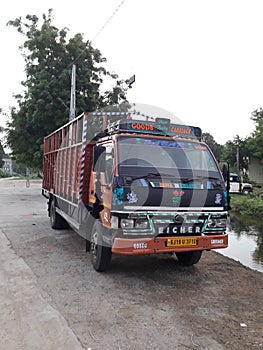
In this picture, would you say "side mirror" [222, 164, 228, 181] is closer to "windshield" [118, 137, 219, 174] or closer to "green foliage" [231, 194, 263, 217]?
"windshield" [118, 137, 219, 174]

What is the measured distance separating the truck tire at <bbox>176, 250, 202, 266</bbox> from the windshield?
61.6 inches

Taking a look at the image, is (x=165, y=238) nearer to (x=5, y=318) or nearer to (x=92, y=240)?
(x=92, y=240)

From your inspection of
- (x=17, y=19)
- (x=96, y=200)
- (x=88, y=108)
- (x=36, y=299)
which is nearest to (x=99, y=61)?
(x=88, y=108)

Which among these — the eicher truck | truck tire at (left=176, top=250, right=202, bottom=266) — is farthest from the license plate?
truck tire at (left=176, top=250, right=202, bottom=266)

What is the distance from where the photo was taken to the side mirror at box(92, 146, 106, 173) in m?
5.74

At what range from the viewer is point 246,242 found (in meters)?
9.84

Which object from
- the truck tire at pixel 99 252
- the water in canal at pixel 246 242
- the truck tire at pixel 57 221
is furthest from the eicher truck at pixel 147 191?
the truck tire at pixel 57 221

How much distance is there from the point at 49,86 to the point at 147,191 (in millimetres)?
14731

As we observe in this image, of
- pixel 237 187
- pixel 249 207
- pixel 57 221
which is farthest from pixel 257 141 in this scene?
pixel 57 221

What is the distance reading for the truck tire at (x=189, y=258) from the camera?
19.9 ft

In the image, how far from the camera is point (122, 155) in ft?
17.4

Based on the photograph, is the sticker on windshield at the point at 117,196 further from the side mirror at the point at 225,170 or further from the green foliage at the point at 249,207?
the green foliage at the point at 249,207

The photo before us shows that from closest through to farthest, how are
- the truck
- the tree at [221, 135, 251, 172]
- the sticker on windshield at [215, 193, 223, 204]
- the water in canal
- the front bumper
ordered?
the front bumper, the sticker on windshield at [215, 193, 223, 204], the water in canal, the truck, the tree at [221, 135, 251, 172]

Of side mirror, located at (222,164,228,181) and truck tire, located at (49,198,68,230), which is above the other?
side mirror, located at (222,164,228,181)
